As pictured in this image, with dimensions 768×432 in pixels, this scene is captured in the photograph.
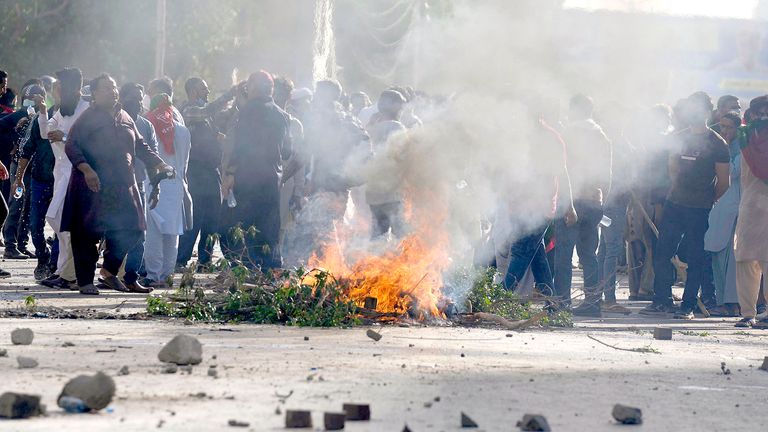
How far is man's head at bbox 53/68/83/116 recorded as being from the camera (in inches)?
517

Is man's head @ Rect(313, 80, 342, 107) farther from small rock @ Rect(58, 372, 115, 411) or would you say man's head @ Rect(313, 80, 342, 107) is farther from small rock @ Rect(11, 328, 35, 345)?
small rock @ Rect(58, 372, 115, 411)

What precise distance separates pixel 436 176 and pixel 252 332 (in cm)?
296

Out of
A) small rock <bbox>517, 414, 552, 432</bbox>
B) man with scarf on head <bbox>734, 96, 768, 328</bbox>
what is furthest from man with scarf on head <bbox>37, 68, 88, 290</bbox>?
small rock <bbox>517, 414, 552, 432</bbox>

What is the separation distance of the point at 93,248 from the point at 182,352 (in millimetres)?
5028

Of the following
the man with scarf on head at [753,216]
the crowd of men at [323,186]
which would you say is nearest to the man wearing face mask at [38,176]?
the crowd of men at [323,186]

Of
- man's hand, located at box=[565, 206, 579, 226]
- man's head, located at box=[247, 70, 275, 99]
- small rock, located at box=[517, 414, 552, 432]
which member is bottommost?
small rock, located at box=[517, 414, 552, 432]

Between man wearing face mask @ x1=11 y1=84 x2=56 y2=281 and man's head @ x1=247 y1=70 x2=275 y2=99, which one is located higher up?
man's head @ x1=247 y1=70 x2=275 y2=99

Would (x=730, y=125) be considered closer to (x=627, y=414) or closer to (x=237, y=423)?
(x=627, y=414)

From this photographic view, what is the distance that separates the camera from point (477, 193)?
12.8 metres

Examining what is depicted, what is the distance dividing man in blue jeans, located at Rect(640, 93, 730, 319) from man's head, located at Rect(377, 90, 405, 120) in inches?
123

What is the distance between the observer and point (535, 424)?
6.41 meters

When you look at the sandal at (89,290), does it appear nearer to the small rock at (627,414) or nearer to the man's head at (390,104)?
the man's head at (390,104)

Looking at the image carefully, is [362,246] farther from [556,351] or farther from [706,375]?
[706,375]

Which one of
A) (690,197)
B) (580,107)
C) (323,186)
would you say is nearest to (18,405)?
(323,186)
